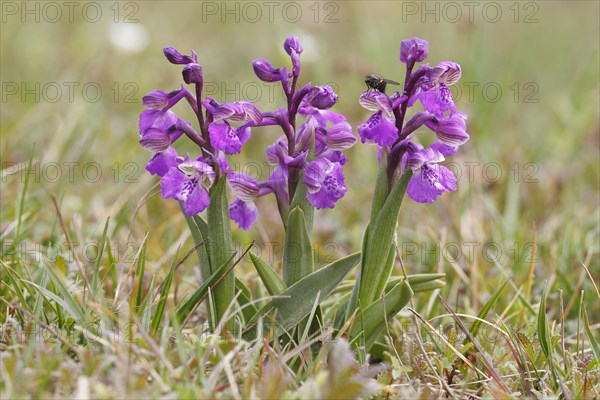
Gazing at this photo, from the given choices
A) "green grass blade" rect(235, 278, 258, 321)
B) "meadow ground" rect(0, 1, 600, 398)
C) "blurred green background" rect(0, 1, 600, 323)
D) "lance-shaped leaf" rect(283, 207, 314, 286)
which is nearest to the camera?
"meadow ground" rect(0, 1, 600, 398)

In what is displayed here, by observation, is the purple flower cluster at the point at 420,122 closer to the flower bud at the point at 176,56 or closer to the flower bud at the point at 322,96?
the flower bud at the point at 322,96

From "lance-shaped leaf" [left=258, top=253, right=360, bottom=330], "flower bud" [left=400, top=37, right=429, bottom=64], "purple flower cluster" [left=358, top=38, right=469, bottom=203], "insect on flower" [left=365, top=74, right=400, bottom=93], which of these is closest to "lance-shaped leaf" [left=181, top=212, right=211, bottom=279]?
"lance-shaped leaf" [left=258, top=253, right=360, bottom=330]

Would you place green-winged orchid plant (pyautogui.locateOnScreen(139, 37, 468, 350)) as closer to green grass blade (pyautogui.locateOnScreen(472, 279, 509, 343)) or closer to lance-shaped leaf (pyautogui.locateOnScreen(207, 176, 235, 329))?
lance-shaped leaf (pyautogui.locateOnScreen(207, 176, 235, 329))

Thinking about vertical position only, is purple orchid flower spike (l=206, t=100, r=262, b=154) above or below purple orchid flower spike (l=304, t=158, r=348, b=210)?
above

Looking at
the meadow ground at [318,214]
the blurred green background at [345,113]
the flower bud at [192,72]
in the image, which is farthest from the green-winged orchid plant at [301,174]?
the blurred green background at [345,113]

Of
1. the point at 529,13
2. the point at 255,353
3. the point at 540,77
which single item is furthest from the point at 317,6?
the point at 255,353

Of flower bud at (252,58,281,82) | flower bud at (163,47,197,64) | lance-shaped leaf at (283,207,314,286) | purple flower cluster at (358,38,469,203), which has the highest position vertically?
flower bud at (163,47,197,64)

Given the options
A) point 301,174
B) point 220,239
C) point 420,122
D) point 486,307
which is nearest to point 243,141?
point 301,174
